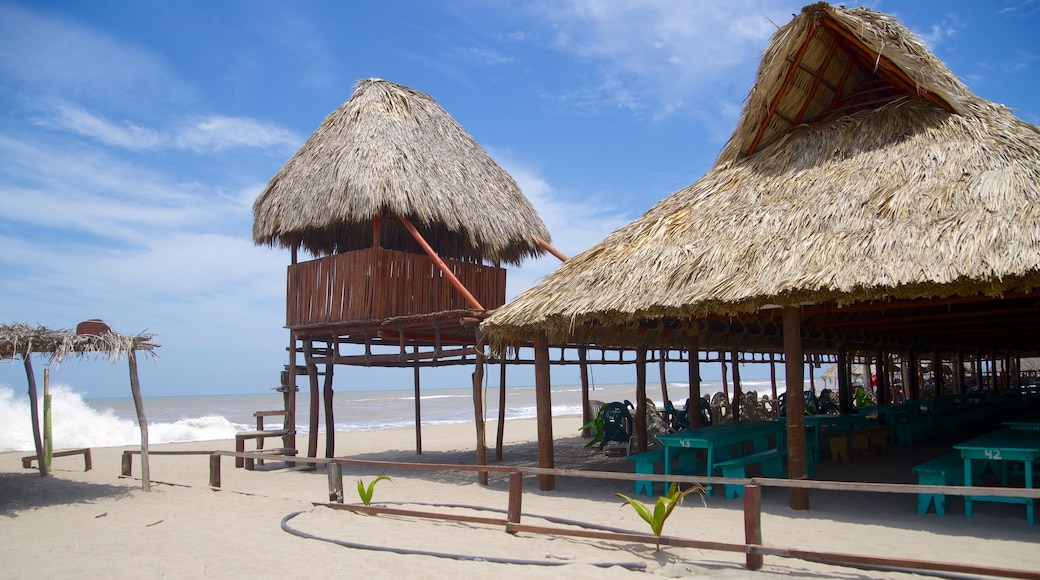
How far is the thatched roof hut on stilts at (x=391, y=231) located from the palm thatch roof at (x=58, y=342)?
3.03 meters

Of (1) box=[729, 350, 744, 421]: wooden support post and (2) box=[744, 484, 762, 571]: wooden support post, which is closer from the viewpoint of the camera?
(2) box=[744, 484, 762, 571]: wooden support post

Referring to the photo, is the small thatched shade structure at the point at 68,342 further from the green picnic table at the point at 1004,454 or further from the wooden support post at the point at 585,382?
the green picnic table at the point at 1004,454

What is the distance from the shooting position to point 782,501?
736cm

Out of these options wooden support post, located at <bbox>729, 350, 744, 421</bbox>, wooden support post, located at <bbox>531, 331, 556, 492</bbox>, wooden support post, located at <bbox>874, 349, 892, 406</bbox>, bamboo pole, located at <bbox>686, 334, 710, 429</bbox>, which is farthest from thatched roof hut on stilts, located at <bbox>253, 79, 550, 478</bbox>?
wooden support post, located at <bbox>874, 349, 892, 406</bbox>

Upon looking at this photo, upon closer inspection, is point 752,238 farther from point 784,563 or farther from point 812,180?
point 784,563

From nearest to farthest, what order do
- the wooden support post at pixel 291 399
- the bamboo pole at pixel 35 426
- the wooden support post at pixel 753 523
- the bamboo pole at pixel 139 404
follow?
the wooden support post at pixel 753 523 → the bamboo pole at pixel 139 404 → the bamboo pole at pixel 35 426 → the wooden support post at pixel 291 399

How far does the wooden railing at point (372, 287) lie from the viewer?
10492mm

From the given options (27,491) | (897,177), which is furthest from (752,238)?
(27,491)

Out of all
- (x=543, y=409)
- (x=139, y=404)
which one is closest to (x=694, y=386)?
(x=543, y=409)

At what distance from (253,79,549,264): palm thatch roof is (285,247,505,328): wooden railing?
1.79ft

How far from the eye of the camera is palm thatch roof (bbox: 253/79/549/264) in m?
10.5

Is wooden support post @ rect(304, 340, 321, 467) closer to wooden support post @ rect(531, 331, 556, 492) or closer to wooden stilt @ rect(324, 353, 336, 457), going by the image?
wooden stilt @ rect(324, 353, 336, 457)

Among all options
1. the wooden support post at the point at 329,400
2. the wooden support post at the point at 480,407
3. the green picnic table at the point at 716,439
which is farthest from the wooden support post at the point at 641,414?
the wooden support post at the point at 329,400

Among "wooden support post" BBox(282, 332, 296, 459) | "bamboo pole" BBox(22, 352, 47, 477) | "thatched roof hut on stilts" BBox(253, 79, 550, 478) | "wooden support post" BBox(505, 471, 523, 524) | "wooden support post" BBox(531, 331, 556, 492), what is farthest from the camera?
"wooden support post" BBox(282, 332, 296, 459)
